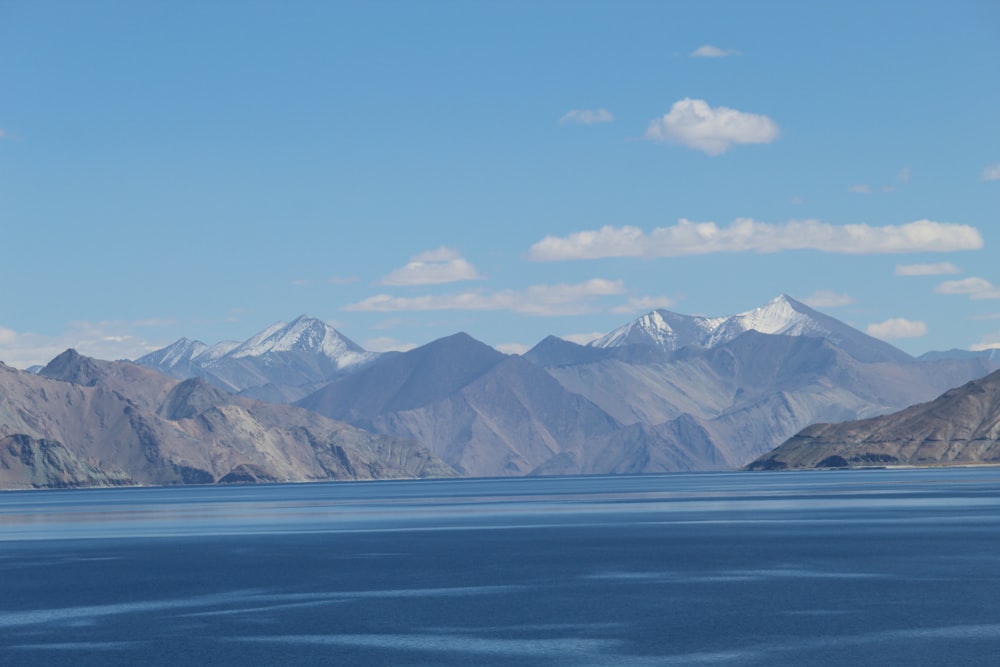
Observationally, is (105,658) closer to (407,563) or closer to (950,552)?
(407,563)

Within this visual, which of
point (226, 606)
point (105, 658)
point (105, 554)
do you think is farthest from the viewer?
point (105, 554)

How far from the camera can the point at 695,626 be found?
83.9 metres

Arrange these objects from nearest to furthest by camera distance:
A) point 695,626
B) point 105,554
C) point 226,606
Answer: point 695,626
point 226,606
point 105,554

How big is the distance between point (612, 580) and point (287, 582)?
24.9 metres

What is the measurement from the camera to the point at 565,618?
3465 inches

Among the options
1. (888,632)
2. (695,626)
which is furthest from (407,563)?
(888,632)

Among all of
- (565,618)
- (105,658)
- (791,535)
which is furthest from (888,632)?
(791,535)

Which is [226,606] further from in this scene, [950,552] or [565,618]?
[950,552]

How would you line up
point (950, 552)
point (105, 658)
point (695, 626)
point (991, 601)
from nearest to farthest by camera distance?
point (105, 658) < point (695, 626) < point (991, 601) < point (950, 552)

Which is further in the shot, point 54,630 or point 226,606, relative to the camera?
point 226,606

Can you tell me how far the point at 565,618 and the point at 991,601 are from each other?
85.7ft

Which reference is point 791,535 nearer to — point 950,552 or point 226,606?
point 950,552

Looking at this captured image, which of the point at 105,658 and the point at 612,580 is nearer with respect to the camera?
the point at 105,658

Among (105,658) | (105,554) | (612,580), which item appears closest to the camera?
(105,658)
